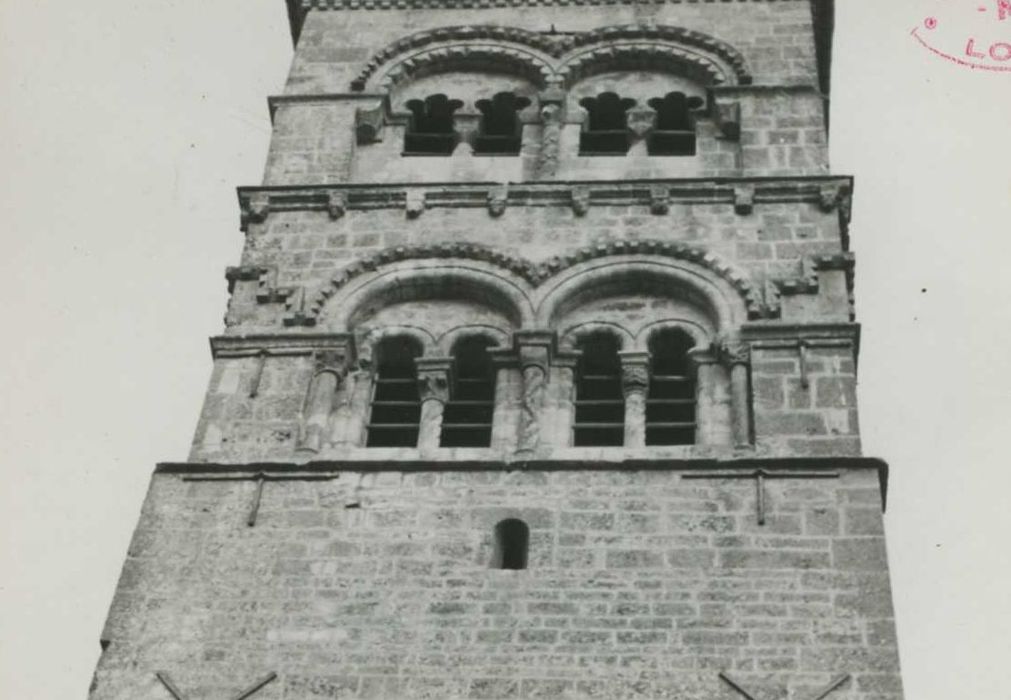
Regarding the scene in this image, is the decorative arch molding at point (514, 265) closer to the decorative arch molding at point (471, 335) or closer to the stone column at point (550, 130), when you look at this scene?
the decorative arch molding at point (471, 335)

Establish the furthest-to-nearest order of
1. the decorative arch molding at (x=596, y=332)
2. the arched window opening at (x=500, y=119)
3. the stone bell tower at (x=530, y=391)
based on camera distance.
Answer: the arched window opening at (x=500, y=119) < the decorative arch molding at (x=596, y=332) < the stone bell tower at (x=530, y=391)

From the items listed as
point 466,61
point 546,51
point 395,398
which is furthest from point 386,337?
point 546,51

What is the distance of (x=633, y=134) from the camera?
22938 mm

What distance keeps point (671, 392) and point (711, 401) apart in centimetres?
65

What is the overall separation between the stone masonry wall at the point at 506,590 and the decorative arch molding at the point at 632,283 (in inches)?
105

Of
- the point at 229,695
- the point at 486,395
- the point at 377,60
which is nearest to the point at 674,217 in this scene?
the point at 486,395

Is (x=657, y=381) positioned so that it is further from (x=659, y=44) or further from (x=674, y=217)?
(x=659, y=44)

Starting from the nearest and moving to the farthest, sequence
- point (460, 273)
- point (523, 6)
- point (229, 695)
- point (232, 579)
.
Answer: point (229, 695), point (232, 579), point (460, 273), point (523, 6)

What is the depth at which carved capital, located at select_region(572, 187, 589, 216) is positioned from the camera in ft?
69.2

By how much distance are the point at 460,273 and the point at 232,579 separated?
460 centimetres

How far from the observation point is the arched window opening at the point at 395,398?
63.1ft

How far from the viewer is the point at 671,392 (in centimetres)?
1948

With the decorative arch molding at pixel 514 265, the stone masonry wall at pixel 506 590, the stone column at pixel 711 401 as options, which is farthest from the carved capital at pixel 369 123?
the stone masonry wall at pixel 506 590

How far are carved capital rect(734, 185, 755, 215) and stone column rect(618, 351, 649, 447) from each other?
A: 2261mm
